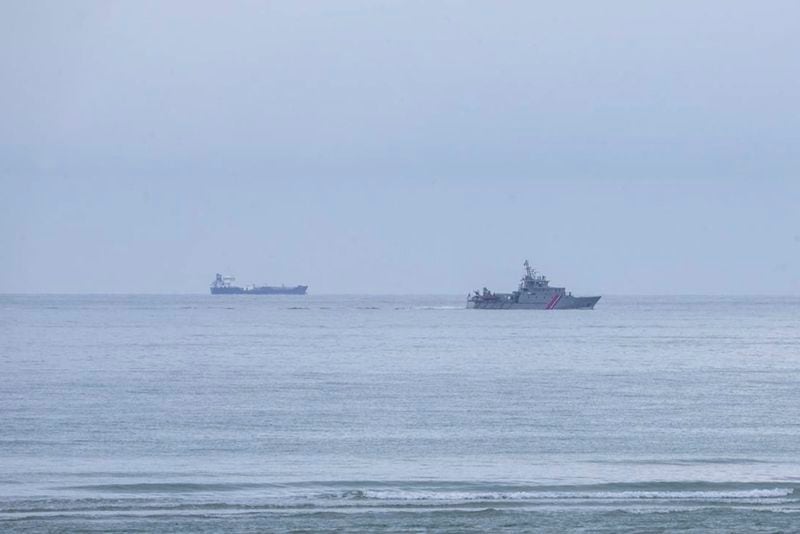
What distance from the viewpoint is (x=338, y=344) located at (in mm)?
100125

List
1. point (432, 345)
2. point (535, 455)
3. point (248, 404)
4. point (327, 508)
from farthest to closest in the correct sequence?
point (432, 345) → point (248, 404) → point (535, 455) → point (327, 508)

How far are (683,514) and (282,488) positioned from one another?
9.55 metres

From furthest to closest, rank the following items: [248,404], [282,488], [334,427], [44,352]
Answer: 1. [44,352]
2. [248,404]
3. [334,427]
4. [282,488]

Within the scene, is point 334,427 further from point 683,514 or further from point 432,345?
point 432,345

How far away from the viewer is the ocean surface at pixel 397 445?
85.4 ft

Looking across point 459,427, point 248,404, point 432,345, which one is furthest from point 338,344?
point 459,427

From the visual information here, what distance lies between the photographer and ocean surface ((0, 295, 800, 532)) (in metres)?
26.0

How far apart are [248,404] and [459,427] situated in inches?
411

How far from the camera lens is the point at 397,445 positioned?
124 feet

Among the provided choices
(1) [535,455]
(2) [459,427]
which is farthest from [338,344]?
(1) [535,455]

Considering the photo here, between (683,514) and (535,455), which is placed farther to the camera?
(535,455)

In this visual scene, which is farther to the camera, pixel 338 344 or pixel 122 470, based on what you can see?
pixel 338 344

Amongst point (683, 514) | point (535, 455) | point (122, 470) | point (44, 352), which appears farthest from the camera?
point (44, 352)

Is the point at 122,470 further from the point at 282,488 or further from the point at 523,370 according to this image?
the point at 523,370
